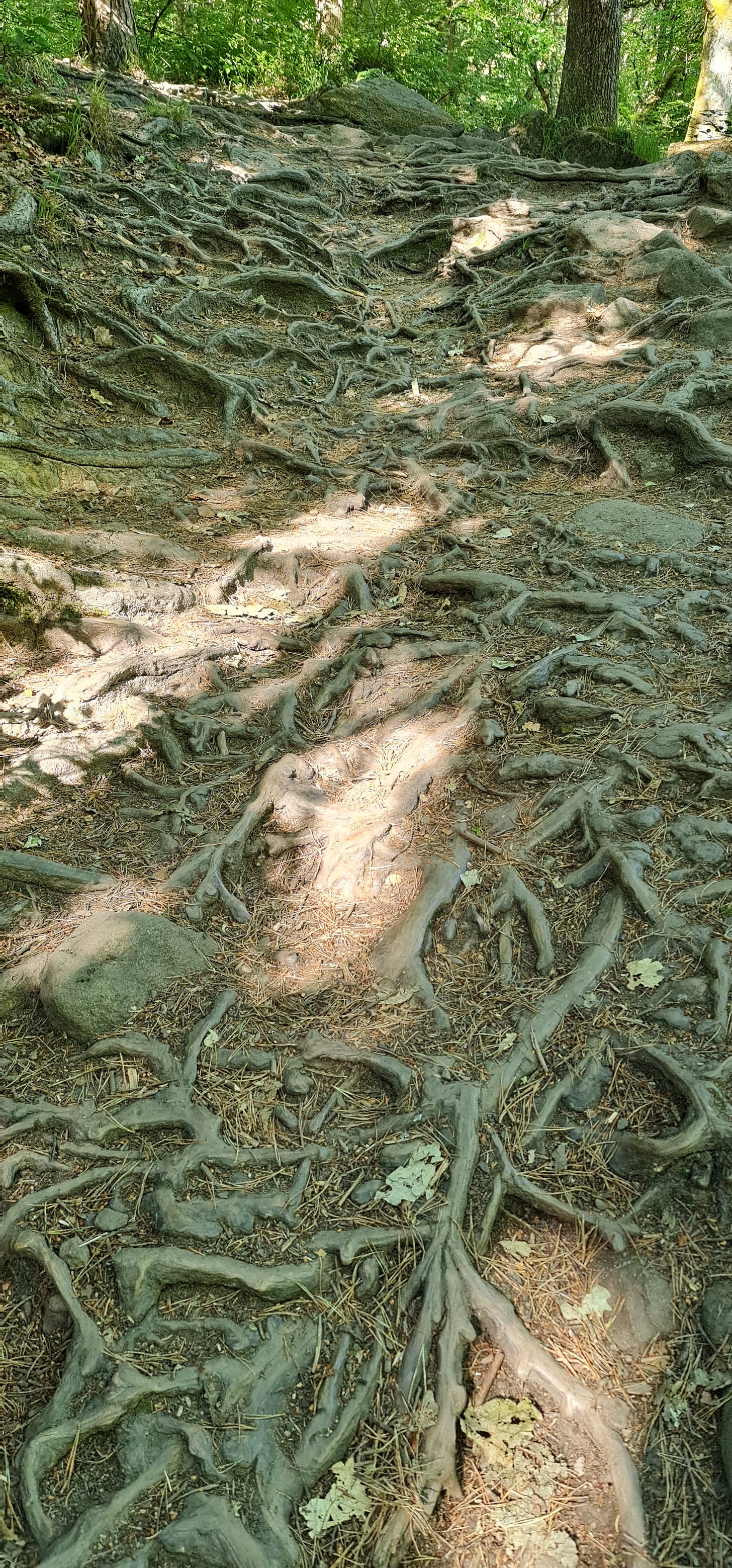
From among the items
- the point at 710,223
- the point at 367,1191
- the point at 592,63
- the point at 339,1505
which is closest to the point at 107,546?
the point at 367,1191

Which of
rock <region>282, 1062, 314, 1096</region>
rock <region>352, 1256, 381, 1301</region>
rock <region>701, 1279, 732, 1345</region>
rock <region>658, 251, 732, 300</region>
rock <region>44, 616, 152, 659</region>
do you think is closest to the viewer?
rock <region>701, 1279, 732, 1345</region>

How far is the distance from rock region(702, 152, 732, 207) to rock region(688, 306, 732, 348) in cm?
288

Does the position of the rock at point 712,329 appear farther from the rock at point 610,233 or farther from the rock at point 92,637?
the rock at point 92,637

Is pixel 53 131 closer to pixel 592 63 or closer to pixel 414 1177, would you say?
pixel 592 63

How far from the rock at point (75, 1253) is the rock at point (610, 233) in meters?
9.78

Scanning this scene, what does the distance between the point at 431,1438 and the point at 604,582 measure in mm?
4263

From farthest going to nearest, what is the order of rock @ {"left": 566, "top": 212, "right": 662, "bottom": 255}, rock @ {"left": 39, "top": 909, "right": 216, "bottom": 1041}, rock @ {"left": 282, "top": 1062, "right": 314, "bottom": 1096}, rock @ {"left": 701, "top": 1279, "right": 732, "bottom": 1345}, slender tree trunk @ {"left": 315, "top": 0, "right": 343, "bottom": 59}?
slender tree trunk @ {"left": 315, "top": 0, "right": 343, "bottom": 59} < rock @ {"left": 566, "top": 212, "right": 662, "bottom": 255} < rock @ {"left": 39, "top": 909, "right": 216, "bottom": 1041} < rock @ {"left": 282, "top": 1062, "right": 314, "bottom": 1096} < rock @ {"left": 701, "top": 1279, "right": 732, "bottom": 1345}

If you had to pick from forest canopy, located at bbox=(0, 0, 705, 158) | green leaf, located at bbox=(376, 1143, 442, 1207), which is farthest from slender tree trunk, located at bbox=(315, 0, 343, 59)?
green leaf, located at bbox=(376, 1143, 442, 1207)

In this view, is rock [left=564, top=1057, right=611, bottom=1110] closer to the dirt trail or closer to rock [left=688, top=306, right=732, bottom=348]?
A: the dirt trail

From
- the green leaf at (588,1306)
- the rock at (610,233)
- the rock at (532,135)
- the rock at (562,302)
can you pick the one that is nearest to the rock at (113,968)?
the green leaf at (588,1306)

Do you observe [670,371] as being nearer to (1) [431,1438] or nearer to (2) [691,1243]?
(2) [691,1243]

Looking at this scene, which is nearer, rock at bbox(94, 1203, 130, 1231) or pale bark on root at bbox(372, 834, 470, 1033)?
rock at bbox(94, 1203, 130, 1231)

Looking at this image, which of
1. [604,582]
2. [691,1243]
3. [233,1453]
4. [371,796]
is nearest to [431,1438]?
[233,1453]

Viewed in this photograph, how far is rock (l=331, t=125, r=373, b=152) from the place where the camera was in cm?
1210
